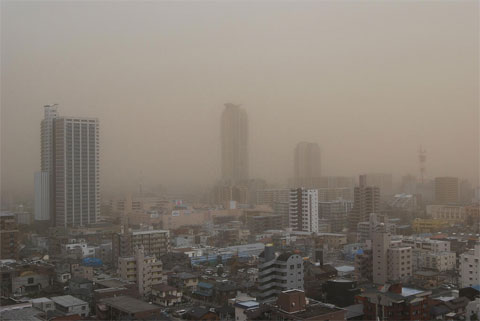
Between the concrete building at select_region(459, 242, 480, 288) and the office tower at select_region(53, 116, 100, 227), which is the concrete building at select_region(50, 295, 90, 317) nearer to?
the concrete building at select_region(459, 242, 480, 288)

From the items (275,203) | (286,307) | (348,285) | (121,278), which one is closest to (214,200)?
(275,203)

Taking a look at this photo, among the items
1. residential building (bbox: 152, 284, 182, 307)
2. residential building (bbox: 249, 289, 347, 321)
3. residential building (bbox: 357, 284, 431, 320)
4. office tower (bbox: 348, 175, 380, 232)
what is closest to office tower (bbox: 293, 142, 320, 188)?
office tower (bbox: 348, 175, 380, 232)

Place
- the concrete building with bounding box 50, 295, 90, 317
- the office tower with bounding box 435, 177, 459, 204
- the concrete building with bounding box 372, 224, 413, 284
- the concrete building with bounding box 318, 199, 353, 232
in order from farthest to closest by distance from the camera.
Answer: the office tower with bounding box 435, 177, 459, 204 → the concrete building with bounding box 318, 199, 353, 232 → the concrete building with bounding box 372, 224, 413, 284 → the concrete building with bounding box 50, 295, 90, 317

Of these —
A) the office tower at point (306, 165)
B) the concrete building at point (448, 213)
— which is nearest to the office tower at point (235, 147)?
the office tower at point (306, 165)

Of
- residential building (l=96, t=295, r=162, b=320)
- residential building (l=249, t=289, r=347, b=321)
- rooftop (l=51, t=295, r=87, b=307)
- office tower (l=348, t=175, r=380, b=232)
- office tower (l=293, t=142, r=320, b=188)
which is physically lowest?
rooftop (l=51, t=295, r=87, b=307)

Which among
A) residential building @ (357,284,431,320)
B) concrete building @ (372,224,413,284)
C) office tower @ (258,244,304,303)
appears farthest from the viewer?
concrete building @ (372,224,413,284)

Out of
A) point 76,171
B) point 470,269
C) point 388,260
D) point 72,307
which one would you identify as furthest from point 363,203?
point 72,307
